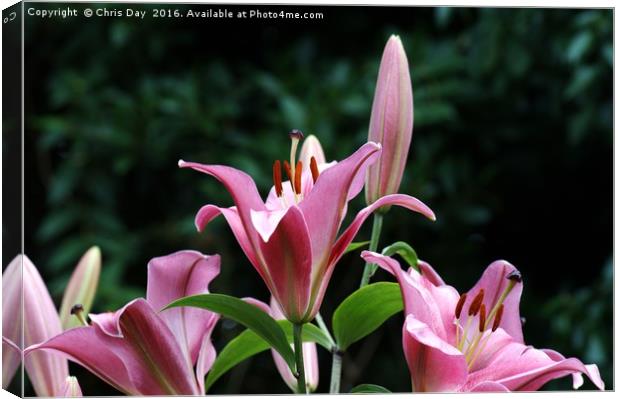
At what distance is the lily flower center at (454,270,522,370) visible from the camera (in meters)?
0.50

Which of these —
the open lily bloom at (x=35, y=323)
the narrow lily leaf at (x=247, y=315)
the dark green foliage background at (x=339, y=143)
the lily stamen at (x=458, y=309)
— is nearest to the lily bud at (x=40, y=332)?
the open lily bloom at (x=35, y=323)

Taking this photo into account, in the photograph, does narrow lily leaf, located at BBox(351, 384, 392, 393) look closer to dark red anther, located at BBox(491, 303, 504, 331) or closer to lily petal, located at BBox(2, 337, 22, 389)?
dark red anther, located at BBox(491, 303, 504, 331)

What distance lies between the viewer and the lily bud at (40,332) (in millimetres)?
552

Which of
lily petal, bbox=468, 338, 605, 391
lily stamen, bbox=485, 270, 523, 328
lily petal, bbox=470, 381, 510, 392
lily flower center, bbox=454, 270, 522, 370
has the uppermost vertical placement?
lily stamen, bbox=485, 270, 523, 328

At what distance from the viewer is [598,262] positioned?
1458mm

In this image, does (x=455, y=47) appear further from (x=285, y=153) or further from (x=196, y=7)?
(x=196, y=7)

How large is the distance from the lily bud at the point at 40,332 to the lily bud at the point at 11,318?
14mm

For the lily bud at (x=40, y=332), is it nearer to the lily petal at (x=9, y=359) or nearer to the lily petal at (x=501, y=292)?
the lily petal at (x=9, y=359)

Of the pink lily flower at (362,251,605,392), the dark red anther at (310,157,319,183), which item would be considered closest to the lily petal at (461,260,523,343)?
the pink lily flower at (362,251,605,392)

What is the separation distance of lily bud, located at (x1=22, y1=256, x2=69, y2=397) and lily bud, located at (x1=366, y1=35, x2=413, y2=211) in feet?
0.61

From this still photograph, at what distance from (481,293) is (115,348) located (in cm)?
18

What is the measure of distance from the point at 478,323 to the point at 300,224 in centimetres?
12

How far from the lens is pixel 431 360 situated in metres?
0.47

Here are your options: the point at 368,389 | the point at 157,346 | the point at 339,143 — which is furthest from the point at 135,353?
→ the point at 339,143
